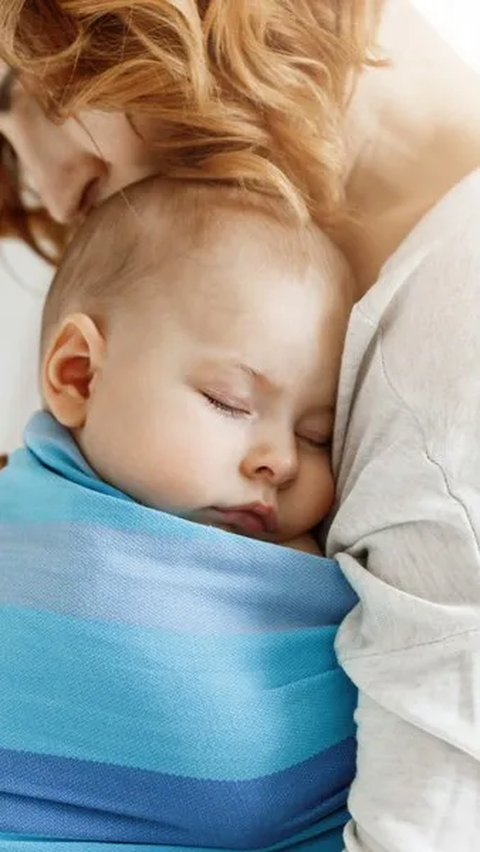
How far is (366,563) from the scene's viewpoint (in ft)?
2.84

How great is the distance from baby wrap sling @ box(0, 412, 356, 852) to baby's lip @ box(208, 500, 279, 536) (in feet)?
0.17

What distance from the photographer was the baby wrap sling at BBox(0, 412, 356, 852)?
0.81m

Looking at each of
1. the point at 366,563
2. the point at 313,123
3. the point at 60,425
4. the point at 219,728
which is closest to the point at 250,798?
the point at 219,728

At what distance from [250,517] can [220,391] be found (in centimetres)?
10

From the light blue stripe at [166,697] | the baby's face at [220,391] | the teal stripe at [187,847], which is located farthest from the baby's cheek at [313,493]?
the teal stripe at [187,847]

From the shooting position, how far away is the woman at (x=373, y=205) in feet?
2.51

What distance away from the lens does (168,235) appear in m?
0.93

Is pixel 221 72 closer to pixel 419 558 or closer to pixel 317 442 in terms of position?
pixel 317 442

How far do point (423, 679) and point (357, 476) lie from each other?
0.55 ft

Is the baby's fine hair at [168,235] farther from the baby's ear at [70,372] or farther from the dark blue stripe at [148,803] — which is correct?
the dark blue stripe at [148,803]

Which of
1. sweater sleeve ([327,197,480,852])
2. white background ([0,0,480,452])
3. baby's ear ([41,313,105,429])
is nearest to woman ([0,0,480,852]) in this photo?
sweater sleeve ([327,197,480,852])

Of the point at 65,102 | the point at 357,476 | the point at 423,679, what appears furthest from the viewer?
the point at 65,102

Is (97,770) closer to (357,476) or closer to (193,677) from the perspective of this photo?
(193,677)

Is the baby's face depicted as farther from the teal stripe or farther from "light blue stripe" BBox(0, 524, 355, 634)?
the teal stripe
